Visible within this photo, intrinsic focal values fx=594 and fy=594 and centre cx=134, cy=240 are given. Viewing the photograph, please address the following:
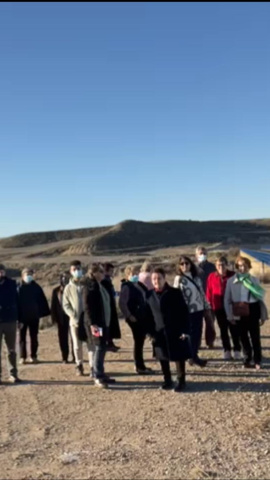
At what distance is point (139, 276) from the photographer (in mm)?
10453

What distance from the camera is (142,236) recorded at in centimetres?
7981

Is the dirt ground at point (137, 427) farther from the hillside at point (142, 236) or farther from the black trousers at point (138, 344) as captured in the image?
the hillside at point (142, 236)

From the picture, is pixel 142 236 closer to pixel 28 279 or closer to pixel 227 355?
pixel 28 279

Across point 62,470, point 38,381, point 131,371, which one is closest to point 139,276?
point 131,371

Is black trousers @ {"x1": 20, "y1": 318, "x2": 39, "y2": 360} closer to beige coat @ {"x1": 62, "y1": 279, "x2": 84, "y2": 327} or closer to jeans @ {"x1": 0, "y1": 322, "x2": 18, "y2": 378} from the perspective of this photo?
beige coat @ {"x1": 62, "y1": 279, "x2": 84, "y2": 327}

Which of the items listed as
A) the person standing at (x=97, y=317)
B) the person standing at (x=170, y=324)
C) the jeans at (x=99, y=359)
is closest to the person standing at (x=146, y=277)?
the person standing at (x=97, y=317)

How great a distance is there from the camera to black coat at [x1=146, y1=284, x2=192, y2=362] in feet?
26.5

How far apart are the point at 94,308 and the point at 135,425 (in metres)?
2.05

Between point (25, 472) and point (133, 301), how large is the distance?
13.4ft

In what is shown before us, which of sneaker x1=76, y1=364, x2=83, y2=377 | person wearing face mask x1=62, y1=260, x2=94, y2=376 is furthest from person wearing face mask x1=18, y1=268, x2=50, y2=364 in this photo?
sneaker x1=76, y1=364, x2=83, y2=377

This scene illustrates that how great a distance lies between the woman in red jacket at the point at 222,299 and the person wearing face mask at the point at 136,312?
4.07 feet

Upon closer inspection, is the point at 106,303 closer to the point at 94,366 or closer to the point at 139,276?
the point at 94,366

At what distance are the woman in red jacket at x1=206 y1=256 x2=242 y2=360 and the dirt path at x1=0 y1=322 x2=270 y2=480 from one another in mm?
431

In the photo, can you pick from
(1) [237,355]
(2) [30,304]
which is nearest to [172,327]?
(1) [237,355]
